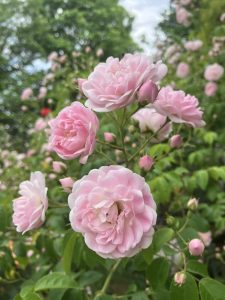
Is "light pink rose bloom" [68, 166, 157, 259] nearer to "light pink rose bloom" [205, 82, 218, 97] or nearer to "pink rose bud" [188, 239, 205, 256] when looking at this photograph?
"pink rose bud" [188, 239, 205, 256]

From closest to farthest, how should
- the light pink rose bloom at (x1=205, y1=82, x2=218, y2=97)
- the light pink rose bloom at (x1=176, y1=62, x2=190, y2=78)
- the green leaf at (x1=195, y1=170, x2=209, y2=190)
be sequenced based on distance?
the green leaf at (x1=195, y1=170, x2=209, y2=190)
the light pink rose bloom at (x1=205, y1=82, x2=218, y2=97)
the light pink rose bloom at (x1=176, y1=62, x2=190, y2=78)

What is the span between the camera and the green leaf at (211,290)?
0.89 meters

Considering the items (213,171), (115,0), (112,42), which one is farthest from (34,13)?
(213,171)

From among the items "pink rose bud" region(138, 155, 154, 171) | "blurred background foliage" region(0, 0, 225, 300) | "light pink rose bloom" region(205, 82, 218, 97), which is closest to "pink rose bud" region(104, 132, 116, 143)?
"blurred background foliage" region(0, 0, 225, 300)

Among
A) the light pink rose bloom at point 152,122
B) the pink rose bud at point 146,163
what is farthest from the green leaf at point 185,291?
the light pink rose bloom at point 152,122

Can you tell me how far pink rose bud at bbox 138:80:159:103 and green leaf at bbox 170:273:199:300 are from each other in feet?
1.07

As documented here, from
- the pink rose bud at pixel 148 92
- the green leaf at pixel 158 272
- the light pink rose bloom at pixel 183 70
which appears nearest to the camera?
the pink rose bud at pixel 148 92

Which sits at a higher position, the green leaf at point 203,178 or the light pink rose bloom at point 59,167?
the light pink rose bloom at point 59,167

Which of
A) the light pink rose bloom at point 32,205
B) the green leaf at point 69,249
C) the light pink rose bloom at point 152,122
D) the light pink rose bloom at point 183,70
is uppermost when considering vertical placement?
the light pink rose bloom at point 183,70

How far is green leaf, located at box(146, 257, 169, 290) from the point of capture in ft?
3.27

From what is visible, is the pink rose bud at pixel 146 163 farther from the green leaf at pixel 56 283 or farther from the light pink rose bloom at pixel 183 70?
the light pink rose bloom at pixel 183 70

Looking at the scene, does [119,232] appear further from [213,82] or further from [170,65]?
[170,65]

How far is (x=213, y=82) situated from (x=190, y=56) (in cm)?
83

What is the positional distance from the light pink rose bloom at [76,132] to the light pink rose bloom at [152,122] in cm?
20
